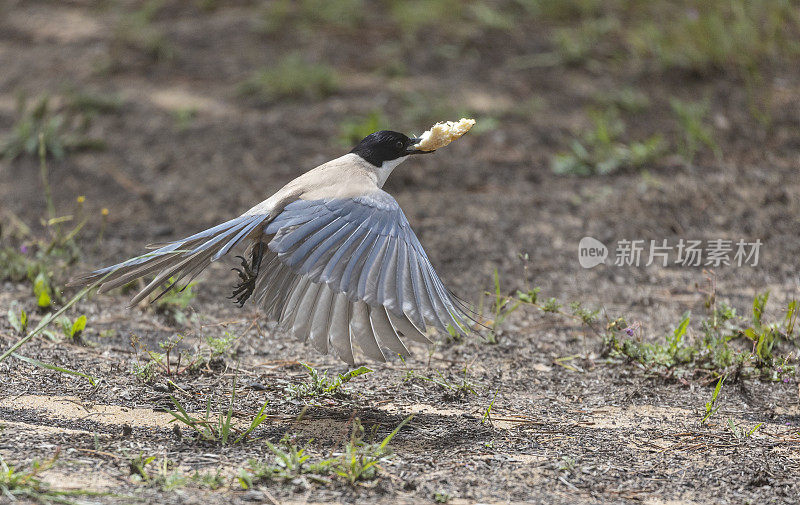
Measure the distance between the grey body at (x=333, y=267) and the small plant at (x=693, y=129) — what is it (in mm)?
3112

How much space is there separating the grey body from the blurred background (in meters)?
1.00

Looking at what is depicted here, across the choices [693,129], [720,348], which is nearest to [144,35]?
[693,129]

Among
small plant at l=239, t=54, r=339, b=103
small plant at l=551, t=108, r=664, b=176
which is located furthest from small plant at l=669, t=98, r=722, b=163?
small plant at l=239, t=54, r=339, b=103

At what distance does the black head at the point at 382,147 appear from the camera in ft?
14.1

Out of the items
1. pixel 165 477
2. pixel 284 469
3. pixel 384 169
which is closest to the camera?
pixel 165 477

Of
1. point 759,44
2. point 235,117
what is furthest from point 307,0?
point 759,44

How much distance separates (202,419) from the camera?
320cm

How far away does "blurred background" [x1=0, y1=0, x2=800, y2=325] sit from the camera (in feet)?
17.1

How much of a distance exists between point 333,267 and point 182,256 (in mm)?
737

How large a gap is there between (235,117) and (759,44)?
4241 millimetres

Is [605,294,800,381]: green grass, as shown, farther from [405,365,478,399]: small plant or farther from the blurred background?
[405,365,478,399]: small plant

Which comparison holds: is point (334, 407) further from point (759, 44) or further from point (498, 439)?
point (759, 44)

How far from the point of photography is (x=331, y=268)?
10.7ft

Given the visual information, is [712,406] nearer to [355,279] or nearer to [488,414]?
[488,414]
